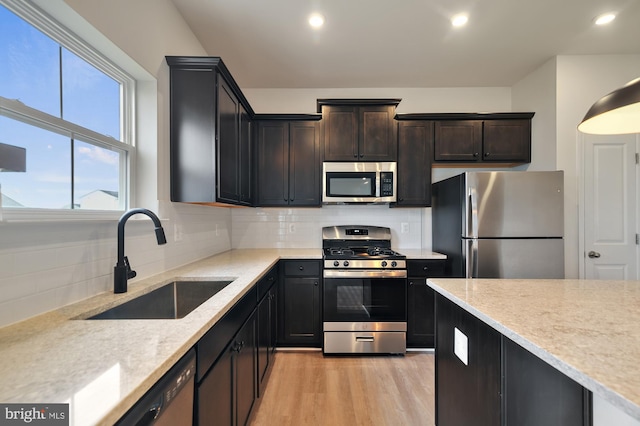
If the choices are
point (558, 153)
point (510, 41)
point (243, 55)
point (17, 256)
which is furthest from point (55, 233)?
point (558, 153)

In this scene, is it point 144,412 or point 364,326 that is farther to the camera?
point 364,326

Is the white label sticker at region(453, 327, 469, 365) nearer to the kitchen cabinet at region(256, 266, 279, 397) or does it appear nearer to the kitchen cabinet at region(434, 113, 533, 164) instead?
the kitchen cabinet at region(256, 266, 279, 397)

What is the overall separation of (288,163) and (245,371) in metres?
1.99

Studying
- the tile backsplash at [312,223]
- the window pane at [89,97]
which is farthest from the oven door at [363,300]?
the window pane at [89,97]

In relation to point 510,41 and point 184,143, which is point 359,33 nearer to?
point 510,41

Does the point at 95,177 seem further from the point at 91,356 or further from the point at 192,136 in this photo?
the point at 91,356

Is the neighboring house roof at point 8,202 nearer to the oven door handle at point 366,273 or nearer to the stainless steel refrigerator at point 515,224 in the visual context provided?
the oven door handle at point 366,273

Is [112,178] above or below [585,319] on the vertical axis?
above

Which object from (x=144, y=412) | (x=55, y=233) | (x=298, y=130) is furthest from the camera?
(x=298, y=130)

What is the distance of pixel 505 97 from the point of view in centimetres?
310

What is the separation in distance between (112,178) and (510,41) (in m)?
3.32

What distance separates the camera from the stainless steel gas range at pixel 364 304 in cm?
241

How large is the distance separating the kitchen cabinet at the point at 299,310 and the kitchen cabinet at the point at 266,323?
0.38 ft

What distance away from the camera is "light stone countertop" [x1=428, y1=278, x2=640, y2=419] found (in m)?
0.56
